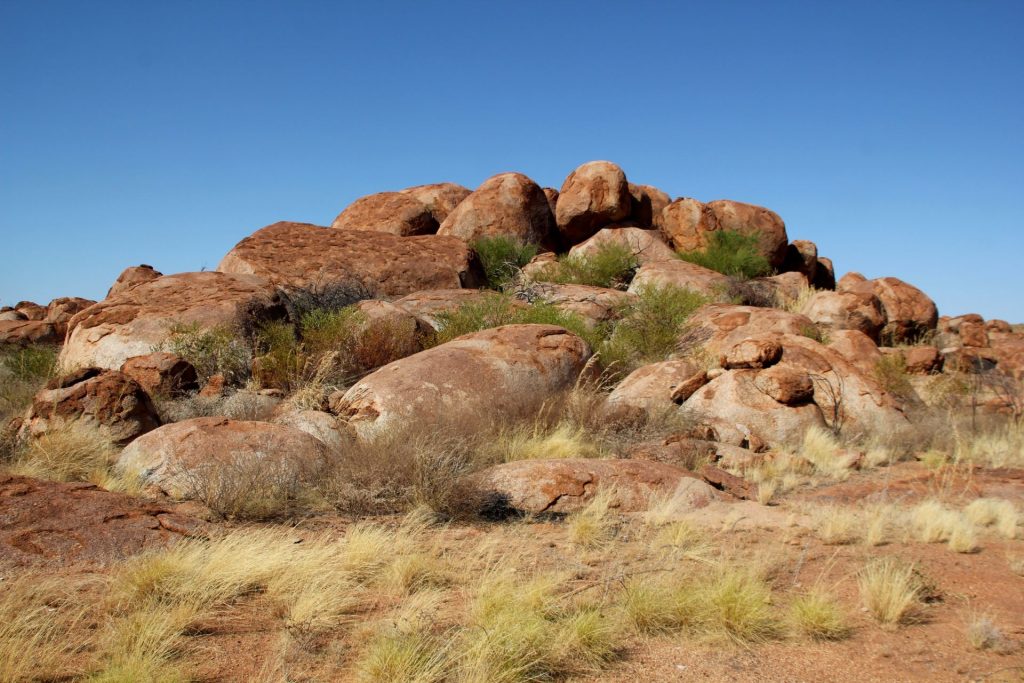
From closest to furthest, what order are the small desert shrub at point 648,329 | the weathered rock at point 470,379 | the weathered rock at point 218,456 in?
the weathered rock at point 218,456, the weathered rock at point 470,379, the small desert shrub at point 648,329

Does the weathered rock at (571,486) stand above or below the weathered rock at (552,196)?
below

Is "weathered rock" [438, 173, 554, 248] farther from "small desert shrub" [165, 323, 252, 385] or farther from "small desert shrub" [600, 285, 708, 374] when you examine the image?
"small desert shrub" [165, 323, 252, 385]

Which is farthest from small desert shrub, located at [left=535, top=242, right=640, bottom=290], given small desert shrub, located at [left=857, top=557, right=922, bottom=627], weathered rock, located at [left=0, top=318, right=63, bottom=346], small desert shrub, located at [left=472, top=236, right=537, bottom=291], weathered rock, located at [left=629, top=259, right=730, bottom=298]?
small desert shrub, located at [left=857, top=557, right=922, bottom=627]

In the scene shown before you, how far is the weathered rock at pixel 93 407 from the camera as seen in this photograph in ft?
23.6

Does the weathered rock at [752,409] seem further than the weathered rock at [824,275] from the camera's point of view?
No

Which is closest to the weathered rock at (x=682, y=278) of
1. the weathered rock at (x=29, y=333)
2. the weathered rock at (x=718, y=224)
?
the weathered rock at (x=718, y=224)

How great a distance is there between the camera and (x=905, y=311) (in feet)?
55.9

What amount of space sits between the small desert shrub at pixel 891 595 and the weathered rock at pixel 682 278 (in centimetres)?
1131

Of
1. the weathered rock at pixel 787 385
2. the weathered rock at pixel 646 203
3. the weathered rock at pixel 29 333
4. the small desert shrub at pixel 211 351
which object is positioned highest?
→ the weathered rock at pixel 646 203

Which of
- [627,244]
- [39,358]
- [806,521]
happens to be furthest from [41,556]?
[627,244]

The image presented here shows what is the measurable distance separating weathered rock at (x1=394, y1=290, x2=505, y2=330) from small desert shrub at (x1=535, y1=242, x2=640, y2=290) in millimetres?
3745

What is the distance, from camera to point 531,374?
9.19 m

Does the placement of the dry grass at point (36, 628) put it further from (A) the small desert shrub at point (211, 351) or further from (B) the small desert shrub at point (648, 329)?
(B) the small desert shrub at point (648, 329)

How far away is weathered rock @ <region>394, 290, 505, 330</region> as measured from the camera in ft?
40.6
